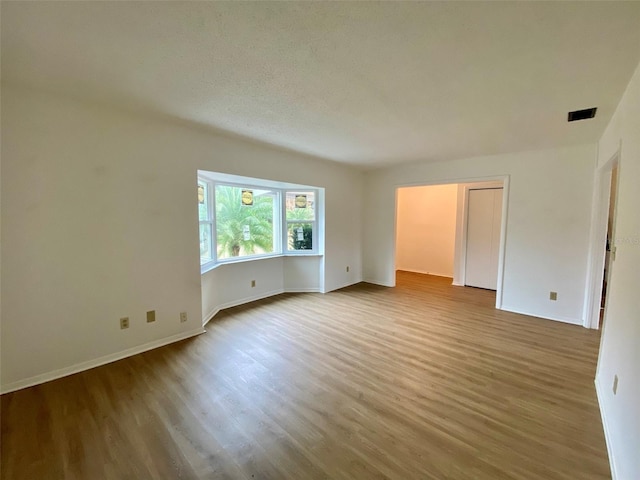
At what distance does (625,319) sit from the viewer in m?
1.56

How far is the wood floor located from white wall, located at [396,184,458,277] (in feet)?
10.6

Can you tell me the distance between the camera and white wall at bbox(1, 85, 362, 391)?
6.79 ft

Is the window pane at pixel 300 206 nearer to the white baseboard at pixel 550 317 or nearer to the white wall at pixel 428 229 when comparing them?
the white wall at pixel 428 229

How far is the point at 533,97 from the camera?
2102mm

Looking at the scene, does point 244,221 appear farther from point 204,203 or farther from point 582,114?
point 582,114

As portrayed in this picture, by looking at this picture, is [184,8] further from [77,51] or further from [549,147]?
[549,147]

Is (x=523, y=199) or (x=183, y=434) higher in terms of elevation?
(x=523, y=199)

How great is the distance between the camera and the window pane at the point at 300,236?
487cm

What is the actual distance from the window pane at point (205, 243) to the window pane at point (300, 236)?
1434 mm

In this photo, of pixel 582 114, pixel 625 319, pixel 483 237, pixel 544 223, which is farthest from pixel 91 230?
pixel 483 237

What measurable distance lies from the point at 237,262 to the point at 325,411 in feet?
9.00

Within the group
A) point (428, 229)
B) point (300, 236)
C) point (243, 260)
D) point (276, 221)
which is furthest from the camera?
point (428, 229)

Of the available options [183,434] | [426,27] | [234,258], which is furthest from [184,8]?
[234,258]

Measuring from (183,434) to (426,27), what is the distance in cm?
271
